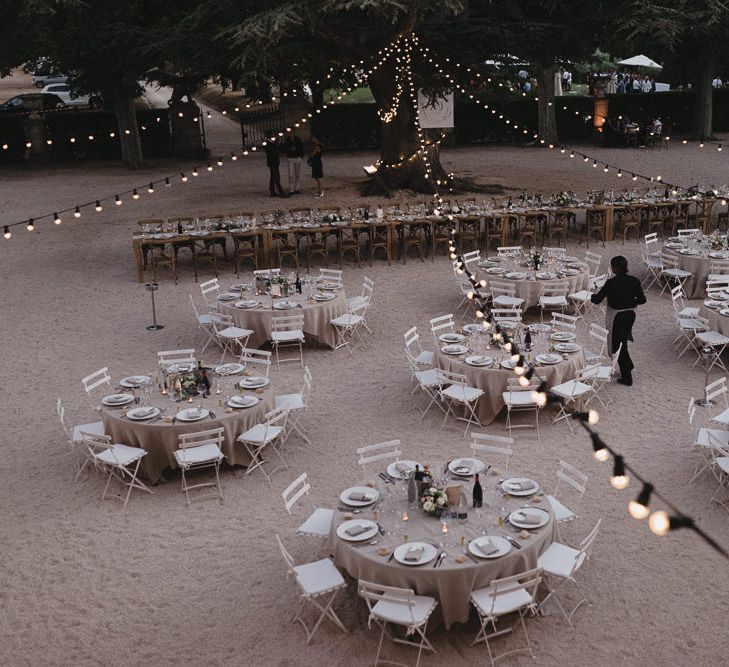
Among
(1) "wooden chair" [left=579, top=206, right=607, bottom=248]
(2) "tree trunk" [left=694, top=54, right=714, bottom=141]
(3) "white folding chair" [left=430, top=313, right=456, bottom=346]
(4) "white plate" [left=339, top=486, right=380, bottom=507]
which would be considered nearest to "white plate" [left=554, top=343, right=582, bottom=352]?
(3) "white folding chair" [left=430, top=313, right=456, bottom=346]

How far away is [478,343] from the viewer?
11.5 meters

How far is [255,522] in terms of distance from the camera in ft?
28.5

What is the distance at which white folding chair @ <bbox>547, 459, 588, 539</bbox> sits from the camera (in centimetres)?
781

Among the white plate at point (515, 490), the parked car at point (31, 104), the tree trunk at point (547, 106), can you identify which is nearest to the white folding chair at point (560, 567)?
the white plate at point (515, 490)

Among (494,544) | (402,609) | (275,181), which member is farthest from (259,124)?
(402,609)

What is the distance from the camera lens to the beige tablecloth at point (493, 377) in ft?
35.0

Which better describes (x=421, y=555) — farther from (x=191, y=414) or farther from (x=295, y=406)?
(x=295, y=406)

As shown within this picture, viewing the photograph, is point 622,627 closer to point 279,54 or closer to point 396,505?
point 396,505

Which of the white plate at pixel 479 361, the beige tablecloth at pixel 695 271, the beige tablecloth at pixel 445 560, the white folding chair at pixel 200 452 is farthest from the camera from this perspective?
the beige tablecloth at pixel 695 271

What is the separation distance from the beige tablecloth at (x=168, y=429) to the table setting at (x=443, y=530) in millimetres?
2267

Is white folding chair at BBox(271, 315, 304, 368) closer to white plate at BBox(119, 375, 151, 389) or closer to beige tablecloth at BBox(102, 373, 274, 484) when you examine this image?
white plate at BBox(119, 375, 151, 389)

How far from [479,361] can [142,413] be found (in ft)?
13.6

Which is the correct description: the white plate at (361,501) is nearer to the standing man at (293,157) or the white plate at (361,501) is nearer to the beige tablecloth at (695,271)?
the beige tablecloth at (695,271)

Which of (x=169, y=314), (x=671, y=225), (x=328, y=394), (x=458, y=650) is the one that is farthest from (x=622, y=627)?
(x=671, y=225)
